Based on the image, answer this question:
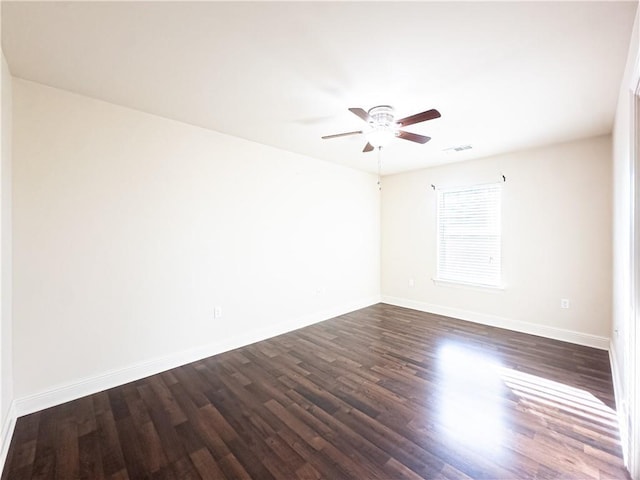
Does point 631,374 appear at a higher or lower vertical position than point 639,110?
lower

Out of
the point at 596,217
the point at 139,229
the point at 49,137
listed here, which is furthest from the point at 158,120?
the point at 596,217

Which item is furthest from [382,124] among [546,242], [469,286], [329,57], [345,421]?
[469,286]

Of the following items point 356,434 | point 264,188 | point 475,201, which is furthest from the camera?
point 475,201

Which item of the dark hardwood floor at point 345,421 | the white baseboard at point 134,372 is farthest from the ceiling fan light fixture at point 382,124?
the white baseboard at point 134,372

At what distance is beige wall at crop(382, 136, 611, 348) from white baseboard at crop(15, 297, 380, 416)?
276 cm

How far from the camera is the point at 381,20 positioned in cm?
155

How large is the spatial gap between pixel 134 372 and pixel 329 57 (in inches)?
123

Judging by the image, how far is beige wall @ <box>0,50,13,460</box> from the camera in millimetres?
1804

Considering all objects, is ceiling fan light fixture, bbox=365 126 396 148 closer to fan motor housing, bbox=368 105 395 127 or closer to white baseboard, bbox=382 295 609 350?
fan motor housing, bbox=368 105 395 127

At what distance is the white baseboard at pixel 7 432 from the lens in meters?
1.70

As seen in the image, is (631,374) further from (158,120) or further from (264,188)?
(158,120)

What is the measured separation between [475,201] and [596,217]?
1.38 metres

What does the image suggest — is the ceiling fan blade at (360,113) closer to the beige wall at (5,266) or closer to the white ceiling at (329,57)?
the white ceiling at (329,57)

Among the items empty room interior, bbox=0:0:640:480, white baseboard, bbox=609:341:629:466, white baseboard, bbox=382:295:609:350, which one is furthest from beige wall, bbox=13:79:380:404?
white baseboard, bbox=609:341:629:466
